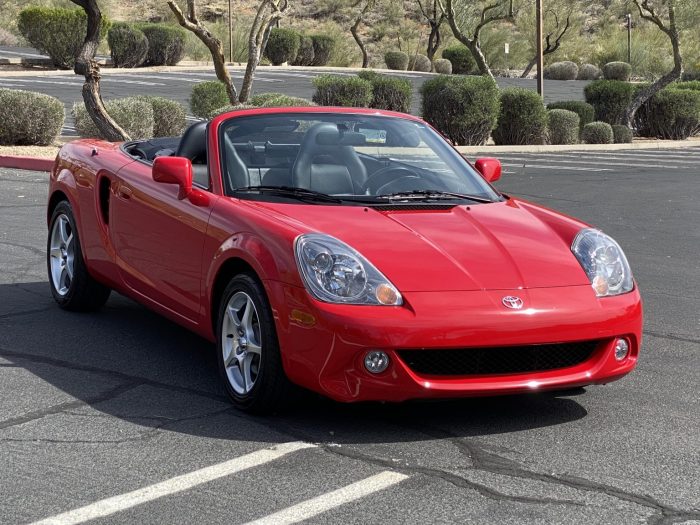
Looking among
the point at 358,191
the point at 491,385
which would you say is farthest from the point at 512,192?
the point at 491,385

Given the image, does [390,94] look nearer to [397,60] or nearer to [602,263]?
[602,263]

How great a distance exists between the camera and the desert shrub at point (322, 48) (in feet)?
185

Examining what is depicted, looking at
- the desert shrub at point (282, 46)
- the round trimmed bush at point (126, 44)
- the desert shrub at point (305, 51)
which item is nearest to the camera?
the round trimmed bush at point (126, 44)

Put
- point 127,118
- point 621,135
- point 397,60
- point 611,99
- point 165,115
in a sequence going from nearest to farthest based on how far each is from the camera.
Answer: point 127,118
point 165,115
point 621,135
point 611,99
point 397,60

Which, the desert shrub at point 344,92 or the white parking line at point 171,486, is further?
the desert shrub at point 344,92

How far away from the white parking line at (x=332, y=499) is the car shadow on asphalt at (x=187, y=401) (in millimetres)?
519

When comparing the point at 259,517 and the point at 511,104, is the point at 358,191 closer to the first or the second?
the point at 259,517

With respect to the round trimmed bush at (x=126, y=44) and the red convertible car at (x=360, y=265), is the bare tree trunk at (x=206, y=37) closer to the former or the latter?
the red convertible car at (x=360, y=265)

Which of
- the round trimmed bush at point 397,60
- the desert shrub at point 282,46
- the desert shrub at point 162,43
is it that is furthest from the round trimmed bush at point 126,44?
the round trimmed bush at point 397,60

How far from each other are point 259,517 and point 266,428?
1.14 metres

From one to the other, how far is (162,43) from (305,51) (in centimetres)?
846

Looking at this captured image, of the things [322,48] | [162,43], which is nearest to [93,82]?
[162,43]

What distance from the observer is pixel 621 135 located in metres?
30.7

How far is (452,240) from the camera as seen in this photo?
18.9 ft
